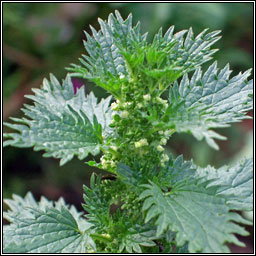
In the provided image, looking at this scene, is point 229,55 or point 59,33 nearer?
point 59,33

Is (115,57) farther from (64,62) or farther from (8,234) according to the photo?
(64,62)

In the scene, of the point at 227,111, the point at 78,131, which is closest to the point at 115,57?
the point at 78,131

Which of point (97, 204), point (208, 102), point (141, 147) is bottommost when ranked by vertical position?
point (97, 204)

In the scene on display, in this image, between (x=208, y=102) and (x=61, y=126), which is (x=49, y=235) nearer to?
(x=61, y=126)

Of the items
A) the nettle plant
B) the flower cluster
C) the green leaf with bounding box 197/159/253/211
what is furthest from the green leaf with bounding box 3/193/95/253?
the green leaf with bounding box 197/159/253/211

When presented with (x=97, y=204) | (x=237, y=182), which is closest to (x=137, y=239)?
(x=97, y=204)

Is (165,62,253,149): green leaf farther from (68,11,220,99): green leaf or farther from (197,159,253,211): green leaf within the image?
(197,159,253,211): green leaf
